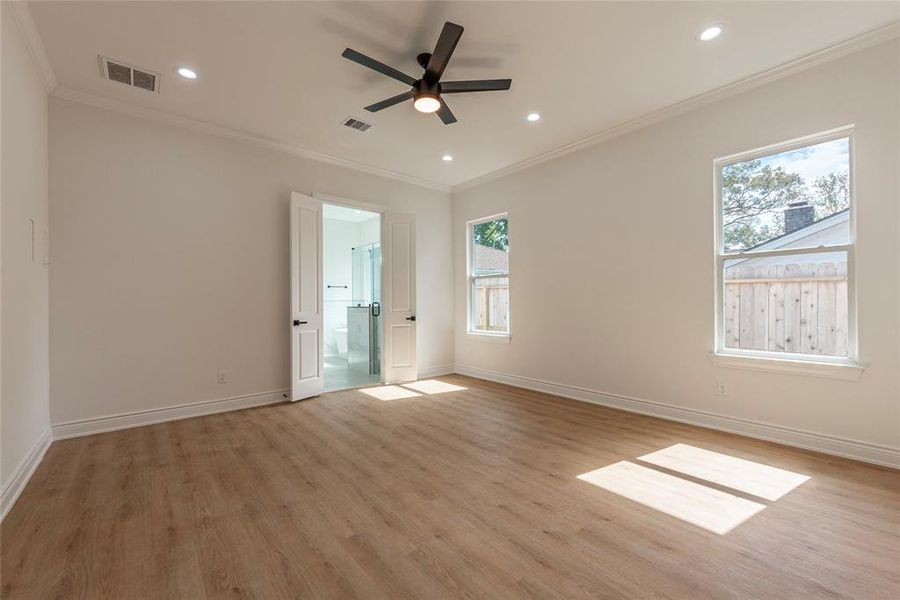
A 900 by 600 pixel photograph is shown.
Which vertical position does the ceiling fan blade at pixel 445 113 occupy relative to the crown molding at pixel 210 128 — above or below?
below

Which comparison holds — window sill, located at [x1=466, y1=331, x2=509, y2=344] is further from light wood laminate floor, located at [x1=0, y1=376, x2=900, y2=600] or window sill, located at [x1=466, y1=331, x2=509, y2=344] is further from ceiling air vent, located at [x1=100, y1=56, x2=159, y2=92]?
ceiling air vent, located at [x1=100, y1=56, x2=159, y2=92]

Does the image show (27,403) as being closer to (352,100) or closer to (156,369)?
(156,369)

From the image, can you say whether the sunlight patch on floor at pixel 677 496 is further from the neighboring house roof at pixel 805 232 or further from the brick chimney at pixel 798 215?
the brick chimney at pixel 798 215

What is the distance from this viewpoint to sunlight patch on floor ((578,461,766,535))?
2037 millimetres

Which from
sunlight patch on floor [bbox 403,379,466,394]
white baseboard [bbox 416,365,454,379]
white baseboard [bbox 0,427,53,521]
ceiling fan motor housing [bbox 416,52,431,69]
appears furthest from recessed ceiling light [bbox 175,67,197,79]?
white baseboard [bbox 416,365,454,379]

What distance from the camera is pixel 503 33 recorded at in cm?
269

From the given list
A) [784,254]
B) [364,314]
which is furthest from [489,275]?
[784,254]

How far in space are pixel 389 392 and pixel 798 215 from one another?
440 centimetres

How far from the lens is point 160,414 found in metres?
3.72

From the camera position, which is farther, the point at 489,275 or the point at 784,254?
the point at 489,275

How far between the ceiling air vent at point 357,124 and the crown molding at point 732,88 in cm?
208

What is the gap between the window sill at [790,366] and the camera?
2.79m

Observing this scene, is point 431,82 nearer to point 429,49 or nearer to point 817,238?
point 429,49

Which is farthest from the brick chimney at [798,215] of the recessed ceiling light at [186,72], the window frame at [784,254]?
the recessed ceiling light at [186,72]
